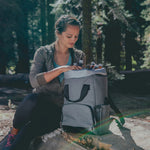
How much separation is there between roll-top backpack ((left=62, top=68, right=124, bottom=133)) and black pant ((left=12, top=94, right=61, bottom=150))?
225 mm

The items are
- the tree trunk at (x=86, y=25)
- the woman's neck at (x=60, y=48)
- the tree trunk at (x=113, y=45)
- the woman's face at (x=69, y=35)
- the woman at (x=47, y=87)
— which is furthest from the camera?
the tree trunk at (x=113, y=45)

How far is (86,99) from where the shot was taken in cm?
304

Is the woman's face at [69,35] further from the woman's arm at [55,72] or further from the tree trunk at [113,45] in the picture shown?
the tree trunk at [113,45]

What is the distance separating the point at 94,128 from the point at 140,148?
2.22 feet

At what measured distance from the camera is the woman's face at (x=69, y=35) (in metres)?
2.96

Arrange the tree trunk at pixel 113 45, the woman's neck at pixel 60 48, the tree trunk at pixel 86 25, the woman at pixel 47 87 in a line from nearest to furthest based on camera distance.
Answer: the woman at pixel 47 87 < the woman's neck at pixel 60 48 < the tree trunk at pixel 86 25 < the tree trunk at pixel 113 45

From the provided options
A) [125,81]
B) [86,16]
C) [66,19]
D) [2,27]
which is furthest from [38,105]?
[2,27]

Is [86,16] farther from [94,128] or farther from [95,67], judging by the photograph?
[94,128]

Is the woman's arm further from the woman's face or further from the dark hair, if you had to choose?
the dark hair

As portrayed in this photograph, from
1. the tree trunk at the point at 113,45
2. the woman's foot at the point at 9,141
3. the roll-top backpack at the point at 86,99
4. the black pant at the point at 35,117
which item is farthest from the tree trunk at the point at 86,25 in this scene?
the tree trunk at the point at 113,45

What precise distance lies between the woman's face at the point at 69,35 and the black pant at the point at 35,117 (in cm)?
85

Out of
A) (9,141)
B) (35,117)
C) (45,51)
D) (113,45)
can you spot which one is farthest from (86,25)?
(113,45)

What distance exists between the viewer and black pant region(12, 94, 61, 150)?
2689mm

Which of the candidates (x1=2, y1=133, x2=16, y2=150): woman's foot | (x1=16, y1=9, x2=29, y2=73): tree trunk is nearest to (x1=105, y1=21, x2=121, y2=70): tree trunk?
(x1=16, y1=9, x2=29, y2=73): tree trunk
